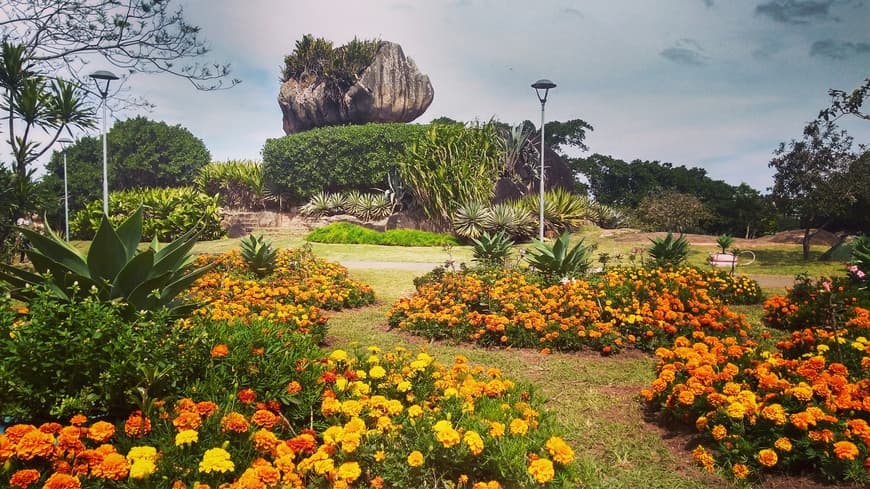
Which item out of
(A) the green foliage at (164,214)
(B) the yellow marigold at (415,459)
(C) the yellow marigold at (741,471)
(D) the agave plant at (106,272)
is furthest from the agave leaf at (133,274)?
(A) the green foliage at (164,214)

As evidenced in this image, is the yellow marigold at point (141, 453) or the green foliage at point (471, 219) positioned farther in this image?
the green foliage at point (471, 219)

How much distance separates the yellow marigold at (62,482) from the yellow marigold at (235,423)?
24.7 inches

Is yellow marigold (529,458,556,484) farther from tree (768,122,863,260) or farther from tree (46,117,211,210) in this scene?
tree (46,117,211,210)

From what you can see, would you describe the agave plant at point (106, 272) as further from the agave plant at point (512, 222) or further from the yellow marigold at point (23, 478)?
the agave plant at point (512, 222)

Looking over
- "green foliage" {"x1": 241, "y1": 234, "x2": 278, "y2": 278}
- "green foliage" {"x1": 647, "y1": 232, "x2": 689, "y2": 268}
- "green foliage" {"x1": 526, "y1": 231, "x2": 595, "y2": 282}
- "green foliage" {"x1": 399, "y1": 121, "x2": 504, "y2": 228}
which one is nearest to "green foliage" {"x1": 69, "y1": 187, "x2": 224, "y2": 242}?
"green foliage" {"x1": 399, "y1": 121, "x2": 504, "y2": 228}

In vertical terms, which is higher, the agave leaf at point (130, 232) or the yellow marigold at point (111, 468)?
the agave leaf at point (130, 232)

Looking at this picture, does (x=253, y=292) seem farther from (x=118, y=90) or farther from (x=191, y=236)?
(x=118, y=90)

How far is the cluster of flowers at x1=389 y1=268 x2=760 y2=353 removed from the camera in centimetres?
627

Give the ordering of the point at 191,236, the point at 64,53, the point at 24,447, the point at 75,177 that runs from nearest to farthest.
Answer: the point at 24,447
the point at 191,236
the point at 64,53
the point at 75,177

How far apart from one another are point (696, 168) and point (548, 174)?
25233mm

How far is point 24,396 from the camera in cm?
289

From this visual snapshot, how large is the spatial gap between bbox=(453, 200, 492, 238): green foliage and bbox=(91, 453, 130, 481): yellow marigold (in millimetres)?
16537

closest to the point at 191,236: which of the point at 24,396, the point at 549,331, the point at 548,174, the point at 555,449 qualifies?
the point at 24,396

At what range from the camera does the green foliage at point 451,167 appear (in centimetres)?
2073
